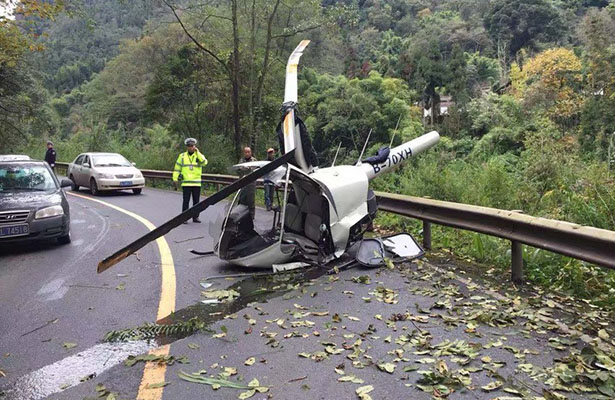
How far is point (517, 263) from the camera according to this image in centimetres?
573

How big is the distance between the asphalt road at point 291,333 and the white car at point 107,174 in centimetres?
1183

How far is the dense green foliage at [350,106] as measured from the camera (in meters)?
9.32

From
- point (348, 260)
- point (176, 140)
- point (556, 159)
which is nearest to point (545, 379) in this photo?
point (348, 260)

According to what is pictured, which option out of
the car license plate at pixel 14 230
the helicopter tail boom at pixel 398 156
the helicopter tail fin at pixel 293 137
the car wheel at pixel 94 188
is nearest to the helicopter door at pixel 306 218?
the helicopter tail fin at pixel 293 137

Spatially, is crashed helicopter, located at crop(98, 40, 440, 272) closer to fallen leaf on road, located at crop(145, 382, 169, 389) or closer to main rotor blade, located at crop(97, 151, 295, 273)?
main rotor blade, located at crop(97, 151, 295, 273)

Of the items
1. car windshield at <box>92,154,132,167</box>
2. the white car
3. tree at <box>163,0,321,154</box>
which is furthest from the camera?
tree at <box>163,0,321,154</box>

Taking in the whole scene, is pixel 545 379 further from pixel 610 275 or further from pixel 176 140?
pixel 176 140

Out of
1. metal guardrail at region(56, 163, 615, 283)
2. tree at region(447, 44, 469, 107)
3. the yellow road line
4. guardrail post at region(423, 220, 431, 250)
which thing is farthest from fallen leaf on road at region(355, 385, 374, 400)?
tree at region(447, 44, 469, 107)

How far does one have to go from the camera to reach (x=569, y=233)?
4.89 metres

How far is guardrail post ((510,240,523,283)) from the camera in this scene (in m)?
5.70

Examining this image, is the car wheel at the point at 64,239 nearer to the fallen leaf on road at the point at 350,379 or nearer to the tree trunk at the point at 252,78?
the fallen leaf on road at the point at 350,379

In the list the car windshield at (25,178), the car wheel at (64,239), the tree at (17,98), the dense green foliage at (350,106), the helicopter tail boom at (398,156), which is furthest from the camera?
the tree at (17,98)

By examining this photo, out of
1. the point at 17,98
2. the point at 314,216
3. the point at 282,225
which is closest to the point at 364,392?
the point at 282,225

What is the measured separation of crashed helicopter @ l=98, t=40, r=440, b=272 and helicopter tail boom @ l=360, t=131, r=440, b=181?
89 cm
